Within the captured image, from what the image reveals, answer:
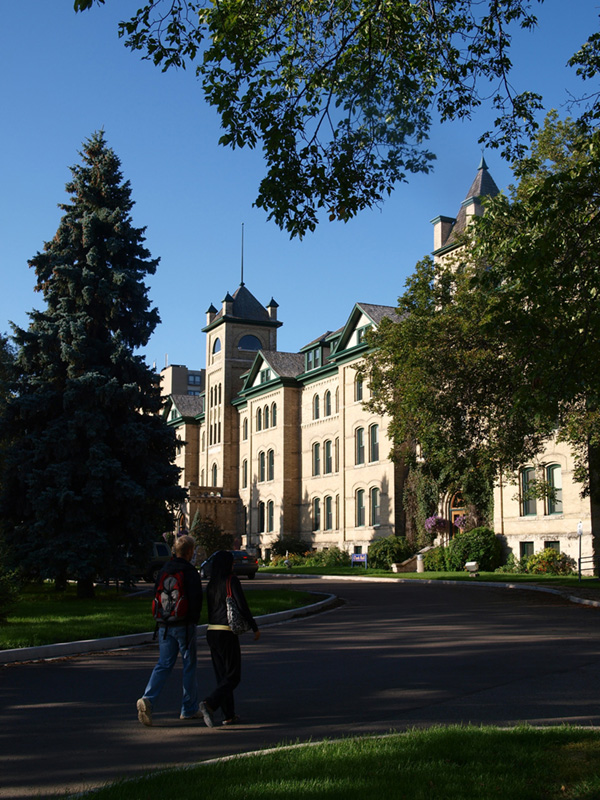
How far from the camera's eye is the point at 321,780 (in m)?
5.37

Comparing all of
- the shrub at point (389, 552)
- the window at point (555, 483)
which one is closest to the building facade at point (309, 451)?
the window at point (555, 483)

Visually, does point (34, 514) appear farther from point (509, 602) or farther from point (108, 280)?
point (509, 602)

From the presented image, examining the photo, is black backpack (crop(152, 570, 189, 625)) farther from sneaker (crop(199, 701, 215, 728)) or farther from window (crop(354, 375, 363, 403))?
window (crop(354, 375, 363, 403))

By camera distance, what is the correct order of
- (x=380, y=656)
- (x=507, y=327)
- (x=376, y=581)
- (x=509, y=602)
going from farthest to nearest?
(x=376, y=581)
(x=509, y=602)
(x=507, y=327)
(x=380, y=656)

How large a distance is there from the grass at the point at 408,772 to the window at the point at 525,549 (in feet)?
96.4

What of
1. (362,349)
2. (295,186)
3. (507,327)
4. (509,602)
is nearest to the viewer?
(295,186)

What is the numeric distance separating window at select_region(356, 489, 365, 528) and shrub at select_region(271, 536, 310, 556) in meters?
6.56

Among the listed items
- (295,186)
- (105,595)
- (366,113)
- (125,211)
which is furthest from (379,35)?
(105,595)

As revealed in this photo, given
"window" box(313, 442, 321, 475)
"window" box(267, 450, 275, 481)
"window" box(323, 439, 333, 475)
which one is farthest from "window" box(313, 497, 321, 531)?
"window" box(267, 450, 275, 481)

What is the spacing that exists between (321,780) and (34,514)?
65.4ft

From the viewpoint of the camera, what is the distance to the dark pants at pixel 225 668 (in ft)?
25.1

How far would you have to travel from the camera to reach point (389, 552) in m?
41.3

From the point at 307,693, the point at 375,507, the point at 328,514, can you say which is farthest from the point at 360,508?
the point at 307,693

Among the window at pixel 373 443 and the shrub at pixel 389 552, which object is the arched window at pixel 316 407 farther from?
Result: the shrub at pixel 389 552
